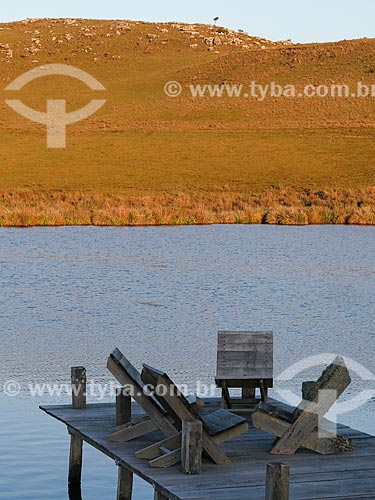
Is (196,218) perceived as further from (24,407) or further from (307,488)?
(307,488)

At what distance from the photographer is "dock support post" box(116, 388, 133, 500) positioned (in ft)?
32.9

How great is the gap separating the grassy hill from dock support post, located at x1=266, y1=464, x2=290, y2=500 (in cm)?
3855

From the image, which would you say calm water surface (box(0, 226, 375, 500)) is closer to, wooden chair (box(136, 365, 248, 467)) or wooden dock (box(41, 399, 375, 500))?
wooden dock (box(41, 399, 375, 500))

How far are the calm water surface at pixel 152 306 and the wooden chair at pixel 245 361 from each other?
130cm

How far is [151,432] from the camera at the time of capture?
10273 mm

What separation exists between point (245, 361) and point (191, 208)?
4050 centimetres

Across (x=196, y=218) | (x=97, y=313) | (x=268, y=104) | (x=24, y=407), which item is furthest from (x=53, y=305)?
(x=268, y=104)

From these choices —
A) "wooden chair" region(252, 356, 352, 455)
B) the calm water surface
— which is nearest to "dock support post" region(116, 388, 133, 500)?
the calm water surface

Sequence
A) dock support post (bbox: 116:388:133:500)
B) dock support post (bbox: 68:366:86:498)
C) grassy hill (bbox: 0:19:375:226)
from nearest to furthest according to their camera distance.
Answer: dock support post (bbox: 116:388:133:500)
dock support post (bbox: 68:366:86:498)
grassy hill (bbox: 0:19:375:226)

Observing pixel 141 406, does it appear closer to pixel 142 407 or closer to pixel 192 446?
pixel 142 407

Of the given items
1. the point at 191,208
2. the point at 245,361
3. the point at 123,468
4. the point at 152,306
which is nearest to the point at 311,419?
the point at 123,468

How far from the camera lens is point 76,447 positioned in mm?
11109

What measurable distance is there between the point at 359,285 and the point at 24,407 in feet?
53.0

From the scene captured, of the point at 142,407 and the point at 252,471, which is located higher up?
the point at 142,407
